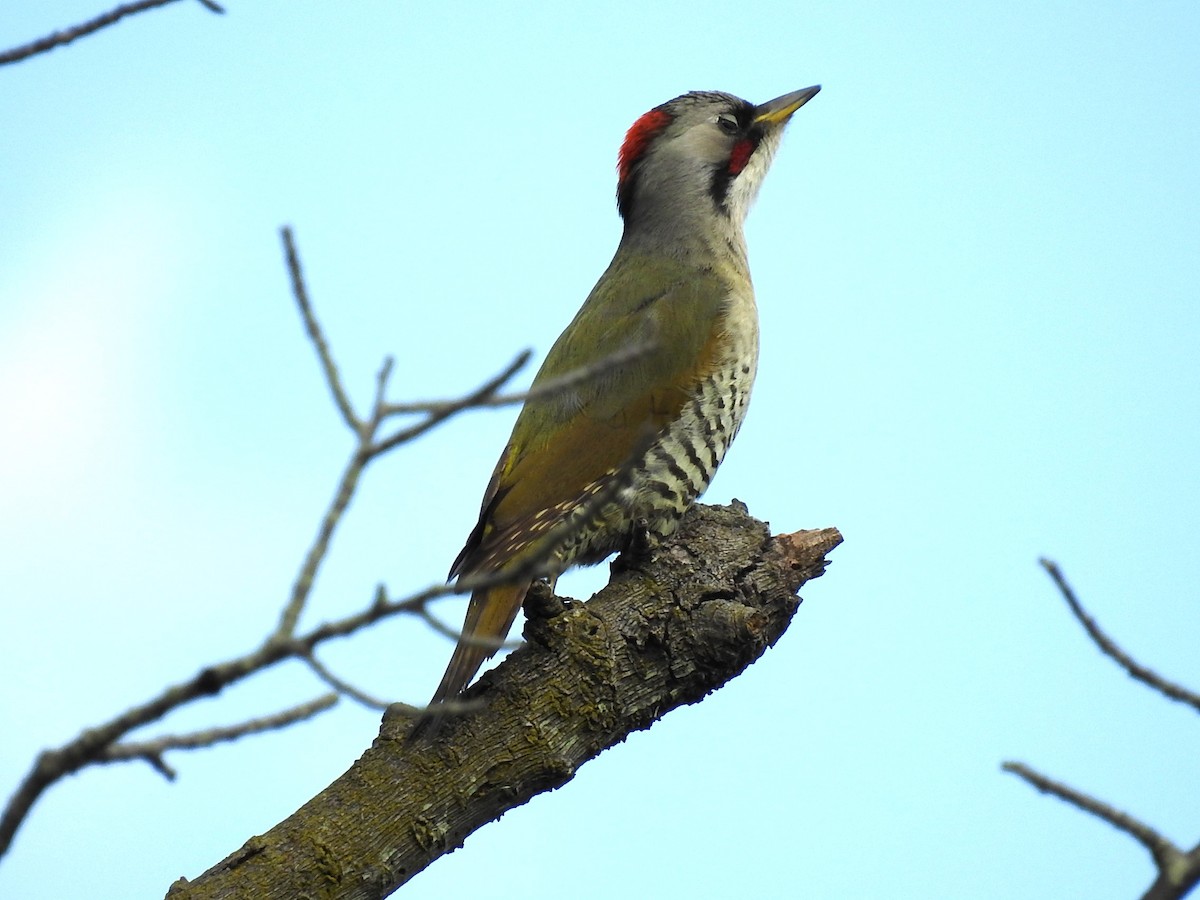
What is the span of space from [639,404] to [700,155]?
2.07 metres

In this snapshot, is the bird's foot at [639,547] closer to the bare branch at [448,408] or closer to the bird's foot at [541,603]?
the bird's foot at [541,603]

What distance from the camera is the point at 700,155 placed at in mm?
7320

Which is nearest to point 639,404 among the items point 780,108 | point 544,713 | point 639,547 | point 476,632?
point 639,547

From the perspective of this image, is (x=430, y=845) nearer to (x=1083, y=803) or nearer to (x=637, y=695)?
(x=637, y=695)

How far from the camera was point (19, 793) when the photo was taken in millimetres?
1801

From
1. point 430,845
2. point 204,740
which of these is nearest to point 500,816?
point 430,845

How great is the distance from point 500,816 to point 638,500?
166 centimetres

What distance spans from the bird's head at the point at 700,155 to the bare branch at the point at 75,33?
15.3 feet

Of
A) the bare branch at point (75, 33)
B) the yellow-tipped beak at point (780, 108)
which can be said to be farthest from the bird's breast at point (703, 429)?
the bare branch at point (75, 33)

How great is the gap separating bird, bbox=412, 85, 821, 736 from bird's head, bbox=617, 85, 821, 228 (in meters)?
0.02

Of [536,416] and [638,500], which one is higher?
[536,416]

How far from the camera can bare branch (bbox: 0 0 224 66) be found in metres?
2.45

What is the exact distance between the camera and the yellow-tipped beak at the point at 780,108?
7535 millimetres

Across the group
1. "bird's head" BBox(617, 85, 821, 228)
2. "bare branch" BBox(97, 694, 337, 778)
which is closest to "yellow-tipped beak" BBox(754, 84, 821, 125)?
"bird's head" BBox(617, 85, 821, 228)
